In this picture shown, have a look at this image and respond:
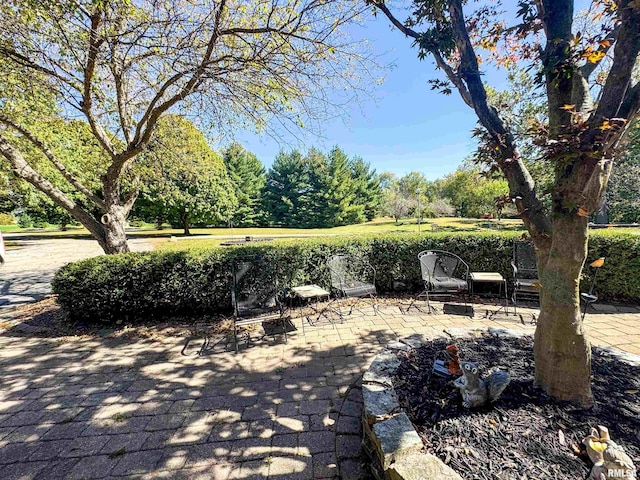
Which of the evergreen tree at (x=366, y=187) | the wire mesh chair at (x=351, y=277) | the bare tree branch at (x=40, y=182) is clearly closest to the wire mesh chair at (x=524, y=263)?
the wire mesh chair at (x=351, y=277)

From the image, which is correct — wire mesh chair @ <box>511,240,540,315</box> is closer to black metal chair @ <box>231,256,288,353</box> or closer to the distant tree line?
black metal chair @ <box>231,256,288,353</box>

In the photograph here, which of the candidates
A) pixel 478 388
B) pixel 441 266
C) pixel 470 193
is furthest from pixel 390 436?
pixel 470 193

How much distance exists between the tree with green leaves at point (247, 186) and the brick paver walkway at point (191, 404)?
2580cm

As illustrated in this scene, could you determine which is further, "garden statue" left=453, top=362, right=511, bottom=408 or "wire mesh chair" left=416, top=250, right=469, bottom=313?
"wire mesh chair" left=416, top=250, right=469, bottom=313

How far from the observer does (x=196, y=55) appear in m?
3.53

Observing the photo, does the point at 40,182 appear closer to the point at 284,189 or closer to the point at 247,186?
the point at 247,186

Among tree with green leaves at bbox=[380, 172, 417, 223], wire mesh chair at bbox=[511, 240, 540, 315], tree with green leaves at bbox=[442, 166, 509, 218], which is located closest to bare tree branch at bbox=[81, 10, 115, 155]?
wire mesh chair at bbox=[511, 240, 540, 315]

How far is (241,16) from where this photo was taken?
3525 millimetres

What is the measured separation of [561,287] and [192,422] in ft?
9.48

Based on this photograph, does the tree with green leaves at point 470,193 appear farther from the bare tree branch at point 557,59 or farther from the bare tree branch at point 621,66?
the bare tree branch at point 621,66

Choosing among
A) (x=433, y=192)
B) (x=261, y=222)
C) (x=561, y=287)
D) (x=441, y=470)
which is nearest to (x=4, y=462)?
(x=441, y=470)

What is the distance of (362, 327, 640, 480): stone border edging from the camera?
1.29 metres

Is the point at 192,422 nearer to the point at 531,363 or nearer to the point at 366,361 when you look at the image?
the point at 366,361

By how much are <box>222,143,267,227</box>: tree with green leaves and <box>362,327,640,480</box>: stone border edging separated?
27576mm
